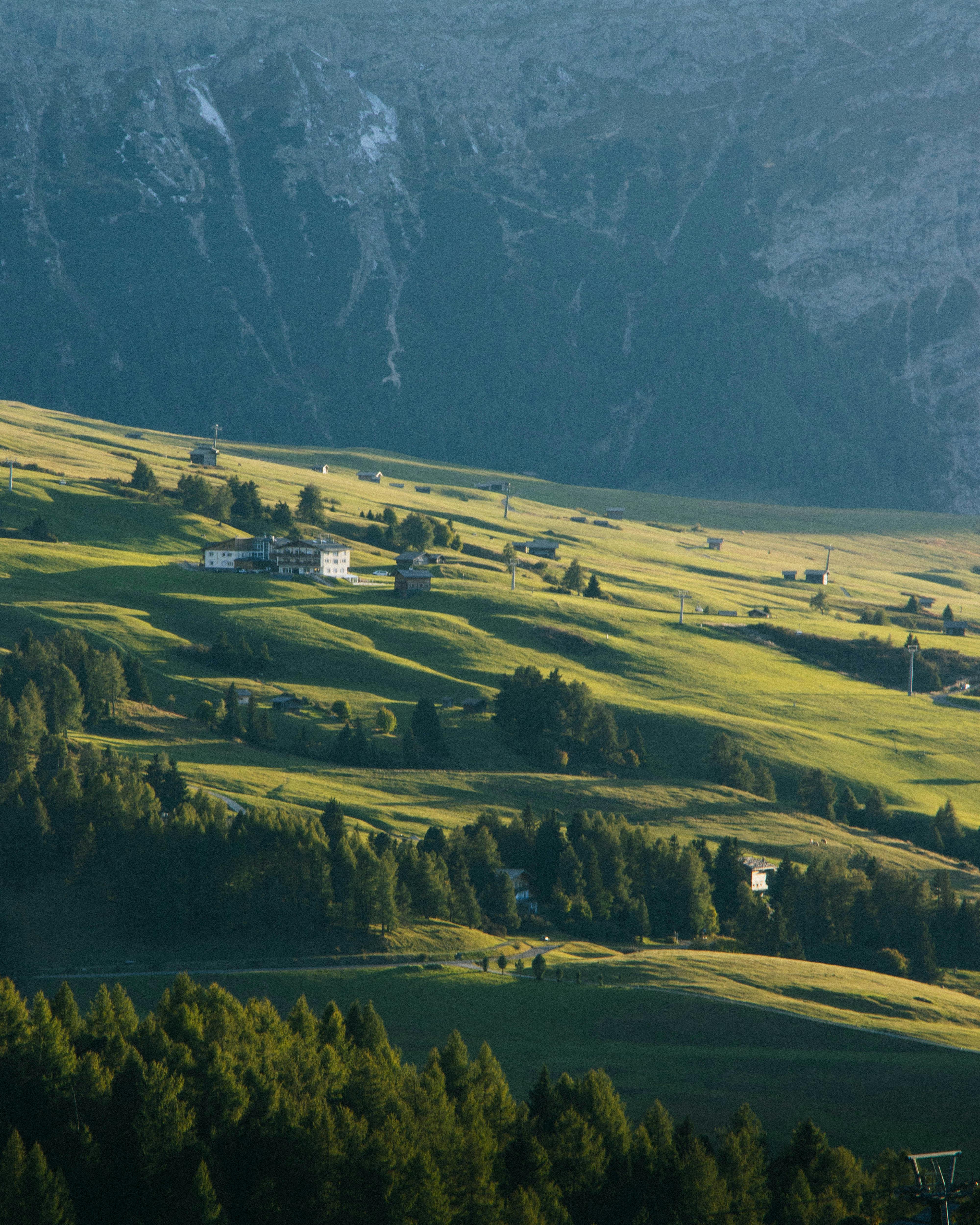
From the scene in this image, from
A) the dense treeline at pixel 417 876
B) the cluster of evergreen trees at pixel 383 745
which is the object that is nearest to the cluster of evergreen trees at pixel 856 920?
the dense treeline at pixel 417 876

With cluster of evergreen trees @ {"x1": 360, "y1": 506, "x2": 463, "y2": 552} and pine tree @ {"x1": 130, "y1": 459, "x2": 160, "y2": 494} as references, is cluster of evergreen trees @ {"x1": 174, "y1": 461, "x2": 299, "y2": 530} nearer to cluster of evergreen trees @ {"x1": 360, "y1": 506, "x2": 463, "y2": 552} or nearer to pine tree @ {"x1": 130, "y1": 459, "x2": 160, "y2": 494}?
pine tree @ {"x1": 130, "y1": 459, "x2": 160, "y2": 494}

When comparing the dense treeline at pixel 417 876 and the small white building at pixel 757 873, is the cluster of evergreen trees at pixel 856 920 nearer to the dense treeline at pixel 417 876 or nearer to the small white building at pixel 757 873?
the dense treeline at pixel 417 876

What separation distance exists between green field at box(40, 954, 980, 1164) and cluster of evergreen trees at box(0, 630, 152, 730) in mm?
33831

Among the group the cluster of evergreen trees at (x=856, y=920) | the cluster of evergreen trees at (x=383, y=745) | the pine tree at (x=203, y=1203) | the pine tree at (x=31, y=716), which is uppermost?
the pine tree at (x=31, y=716)

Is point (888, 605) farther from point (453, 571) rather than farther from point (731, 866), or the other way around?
point (731, 866)

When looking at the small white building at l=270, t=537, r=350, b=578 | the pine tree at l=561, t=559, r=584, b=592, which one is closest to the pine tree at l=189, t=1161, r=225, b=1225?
the small white building at l=270, t=537, r=350, b=578

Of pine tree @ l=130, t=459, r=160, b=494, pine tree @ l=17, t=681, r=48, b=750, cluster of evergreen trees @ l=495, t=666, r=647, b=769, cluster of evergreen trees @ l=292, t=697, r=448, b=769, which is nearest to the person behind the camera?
pine tree @ l=17, t=681, r=48, b=750

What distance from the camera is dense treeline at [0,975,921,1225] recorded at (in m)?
43.0

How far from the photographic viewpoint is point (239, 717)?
109 m

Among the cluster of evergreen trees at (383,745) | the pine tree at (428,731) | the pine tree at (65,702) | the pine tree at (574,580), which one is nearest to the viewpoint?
the pine tree at (65,702)

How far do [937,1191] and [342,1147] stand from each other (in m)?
16.7

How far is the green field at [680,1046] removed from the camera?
183 ft

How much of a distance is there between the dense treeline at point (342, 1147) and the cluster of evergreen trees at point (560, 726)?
6175 centimetres

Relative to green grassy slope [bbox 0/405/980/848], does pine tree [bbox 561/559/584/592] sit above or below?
above
